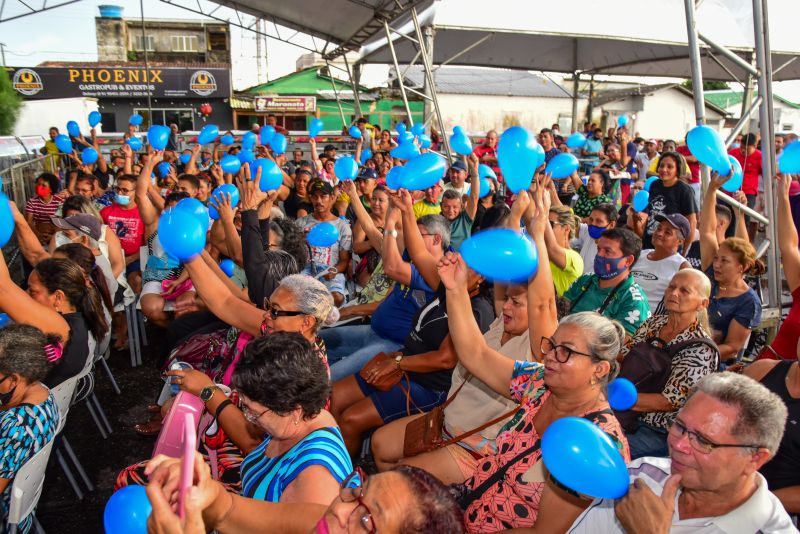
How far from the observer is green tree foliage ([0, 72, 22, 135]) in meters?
20.4

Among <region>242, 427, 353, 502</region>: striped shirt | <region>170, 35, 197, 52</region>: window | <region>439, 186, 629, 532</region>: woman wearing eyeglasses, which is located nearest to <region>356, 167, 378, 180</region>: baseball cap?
<region>439, 186, 629, 532</region>: woman wearing eyeglasses

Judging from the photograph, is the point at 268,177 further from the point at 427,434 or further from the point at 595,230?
the point at 595,230

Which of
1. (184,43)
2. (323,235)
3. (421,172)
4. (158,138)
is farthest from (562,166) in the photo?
(184,43)

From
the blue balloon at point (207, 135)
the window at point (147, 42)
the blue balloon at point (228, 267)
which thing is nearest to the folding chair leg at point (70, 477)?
the blue balloon at point (228, 267)

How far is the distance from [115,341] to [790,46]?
12.4m

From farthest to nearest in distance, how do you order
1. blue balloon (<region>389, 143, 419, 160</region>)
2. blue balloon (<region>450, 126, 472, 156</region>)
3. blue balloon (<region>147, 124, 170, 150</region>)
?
blue balloon (<region>147, 124, 170, 150</region>)
blue balloon (<region>450, 126, 472, 156</region>)
blue balloon (<region>389, 143, 419, 160</region>)

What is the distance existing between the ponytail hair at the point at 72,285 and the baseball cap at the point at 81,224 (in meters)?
1.36

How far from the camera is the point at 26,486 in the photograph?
2301 mm

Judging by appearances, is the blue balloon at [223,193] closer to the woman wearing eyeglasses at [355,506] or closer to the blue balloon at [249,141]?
the woman wearing eyeglasses at [355,506]

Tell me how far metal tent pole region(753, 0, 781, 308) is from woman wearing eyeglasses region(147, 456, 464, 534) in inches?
155

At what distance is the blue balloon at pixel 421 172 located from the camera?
364 centimetres

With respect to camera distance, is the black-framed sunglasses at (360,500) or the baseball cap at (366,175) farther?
the baseball cap at (366,175)

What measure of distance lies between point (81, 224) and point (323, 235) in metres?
1.82

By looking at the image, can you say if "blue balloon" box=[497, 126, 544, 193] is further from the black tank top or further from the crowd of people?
the black tank top
